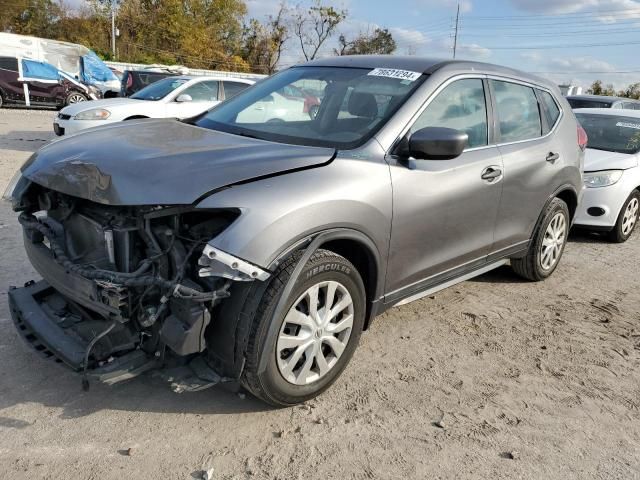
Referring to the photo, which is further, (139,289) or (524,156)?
(524,156)

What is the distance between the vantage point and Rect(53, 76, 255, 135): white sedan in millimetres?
10211

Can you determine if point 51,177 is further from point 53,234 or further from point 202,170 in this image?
point 202,170

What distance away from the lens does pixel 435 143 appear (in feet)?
9.95

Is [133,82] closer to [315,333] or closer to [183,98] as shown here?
[183,98]

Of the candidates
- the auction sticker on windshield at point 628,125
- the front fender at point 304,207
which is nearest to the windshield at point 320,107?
the front fender at point 304,207

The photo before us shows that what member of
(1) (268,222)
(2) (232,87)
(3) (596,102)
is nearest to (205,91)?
(2) (232,87)

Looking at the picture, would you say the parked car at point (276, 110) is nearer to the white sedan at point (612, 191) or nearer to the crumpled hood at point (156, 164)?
the crumpled hood at point (156, 164)

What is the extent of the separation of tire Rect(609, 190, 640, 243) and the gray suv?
3282mm

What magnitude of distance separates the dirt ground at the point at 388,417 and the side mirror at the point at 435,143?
4.39 feet

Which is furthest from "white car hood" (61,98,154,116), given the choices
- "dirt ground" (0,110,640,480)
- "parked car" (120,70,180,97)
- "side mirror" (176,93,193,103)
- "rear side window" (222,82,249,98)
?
"dirt ground" (0,110,640,480)

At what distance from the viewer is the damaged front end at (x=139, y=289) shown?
8.07ft

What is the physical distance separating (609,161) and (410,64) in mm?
4145

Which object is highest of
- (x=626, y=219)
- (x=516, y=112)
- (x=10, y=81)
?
(x=516, y=112)

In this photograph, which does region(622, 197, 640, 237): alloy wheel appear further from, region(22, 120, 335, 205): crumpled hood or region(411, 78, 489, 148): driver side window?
region(22, 120, 335, 205): crumpled hood
